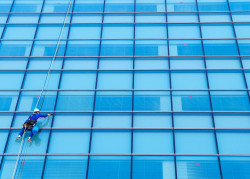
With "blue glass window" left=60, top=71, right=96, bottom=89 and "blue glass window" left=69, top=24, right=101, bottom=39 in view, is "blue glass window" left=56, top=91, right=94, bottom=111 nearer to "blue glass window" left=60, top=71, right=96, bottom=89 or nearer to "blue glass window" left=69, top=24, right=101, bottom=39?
"blue glass window" left=60, top=71, right=96, bottom=89

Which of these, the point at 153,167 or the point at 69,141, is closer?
the point at 153,167

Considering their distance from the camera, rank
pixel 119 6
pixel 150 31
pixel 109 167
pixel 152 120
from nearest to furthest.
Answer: pixel 109 167 < pixel 152 120 < pixel 150 31 < pixel 119 6

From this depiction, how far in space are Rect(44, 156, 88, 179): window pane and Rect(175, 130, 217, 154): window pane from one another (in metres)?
5.17

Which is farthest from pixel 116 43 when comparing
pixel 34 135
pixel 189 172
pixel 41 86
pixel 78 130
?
pixel 189 172

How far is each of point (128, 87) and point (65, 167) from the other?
616 centimetres

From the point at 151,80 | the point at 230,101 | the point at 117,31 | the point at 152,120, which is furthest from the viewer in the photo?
the point at 117,31

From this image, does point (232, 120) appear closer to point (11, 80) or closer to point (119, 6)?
point (119, 6)

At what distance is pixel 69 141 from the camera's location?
15.0 metres

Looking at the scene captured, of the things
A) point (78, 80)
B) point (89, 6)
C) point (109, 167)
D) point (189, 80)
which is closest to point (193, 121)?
point (189, 80)

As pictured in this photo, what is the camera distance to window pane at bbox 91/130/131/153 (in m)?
14.7

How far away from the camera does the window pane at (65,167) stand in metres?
14.0

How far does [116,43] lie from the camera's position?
19.5m

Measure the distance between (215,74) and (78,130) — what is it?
938 cm

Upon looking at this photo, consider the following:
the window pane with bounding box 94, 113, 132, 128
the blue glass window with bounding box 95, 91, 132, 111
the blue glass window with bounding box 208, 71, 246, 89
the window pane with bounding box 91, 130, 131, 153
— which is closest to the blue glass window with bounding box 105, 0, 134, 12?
the blue glass window with bounding box 95, 91, 132, 111
